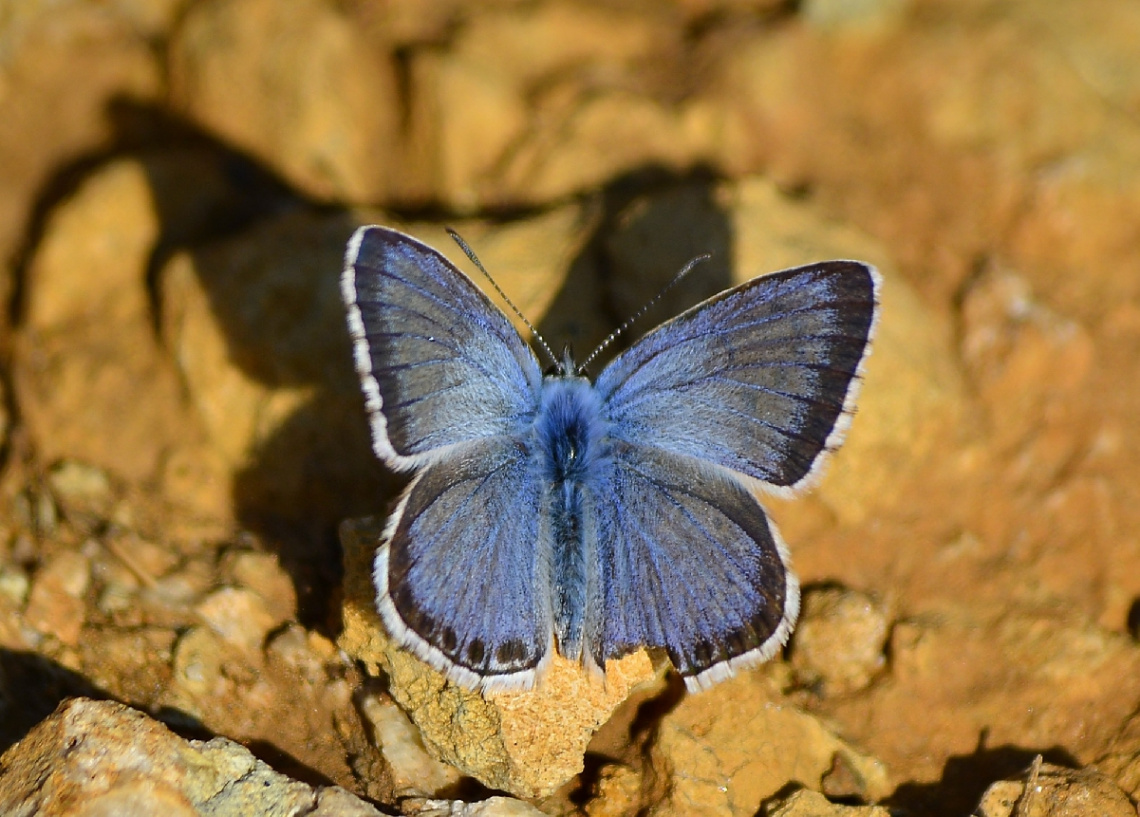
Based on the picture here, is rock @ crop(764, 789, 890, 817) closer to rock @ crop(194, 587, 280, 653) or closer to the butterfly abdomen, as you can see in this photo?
the butterfly abdomen

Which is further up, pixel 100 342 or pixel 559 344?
pixel 559 344

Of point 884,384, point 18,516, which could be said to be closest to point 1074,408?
point 884,384

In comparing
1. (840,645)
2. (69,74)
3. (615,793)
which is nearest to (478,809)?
(615,793)

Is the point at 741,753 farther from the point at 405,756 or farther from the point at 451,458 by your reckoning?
the point at 451,458

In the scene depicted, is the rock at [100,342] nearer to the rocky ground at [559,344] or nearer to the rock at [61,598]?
the rocky ground at [559,344]

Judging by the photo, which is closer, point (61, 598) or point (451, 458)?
point (451, 458)

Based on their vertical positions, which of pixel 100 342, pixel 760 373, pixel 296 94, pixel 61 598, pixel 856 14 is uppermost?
pixel 856 14

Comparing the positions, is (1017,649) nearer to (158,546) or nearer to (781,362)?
(781,362)

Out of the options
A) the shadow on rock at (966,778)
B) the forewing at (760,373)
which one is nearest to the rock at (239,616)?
the forewing at (760,373)
